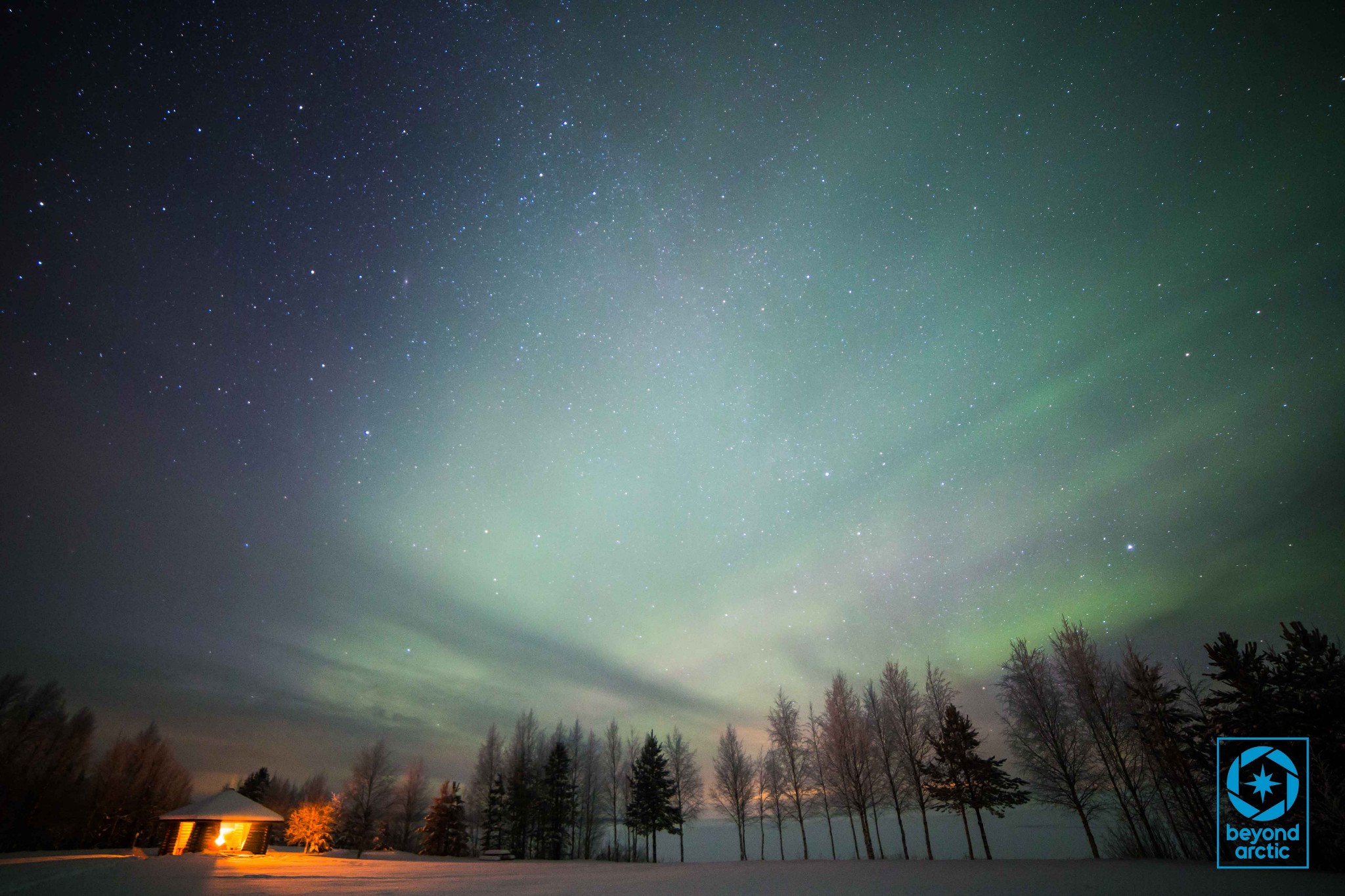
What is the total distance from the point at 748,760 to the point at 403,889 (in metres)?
36.5

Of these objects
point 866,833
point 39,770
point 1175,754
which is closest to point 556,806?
point 866,833

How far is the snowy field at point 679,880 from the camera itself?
1564 cm

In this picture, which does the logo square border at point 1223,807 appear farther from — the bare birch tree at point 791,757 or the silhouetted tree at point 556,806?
the silhouetted tree at point 556,806

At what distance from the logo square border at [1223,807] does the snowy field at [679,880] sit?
3.76ft

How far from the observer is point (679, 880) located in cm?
A: 2106

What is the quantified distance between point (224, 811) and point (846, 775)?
4621cm

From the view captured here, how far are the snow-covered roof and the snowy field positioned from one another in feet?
27.0

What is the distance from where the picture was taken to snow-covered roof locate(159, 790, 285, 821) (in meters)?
35.4

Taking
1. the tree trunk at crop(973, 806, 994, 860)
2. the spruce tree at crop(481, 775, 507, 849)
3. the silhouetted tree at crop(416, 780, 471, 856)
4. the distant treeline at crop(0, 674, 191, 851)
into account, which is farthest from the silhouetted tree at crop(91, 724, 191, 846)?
the tree trunk at crop(973, 806, 994, 860)

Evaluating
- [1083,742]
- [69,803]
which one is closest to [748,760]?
[1083,742]

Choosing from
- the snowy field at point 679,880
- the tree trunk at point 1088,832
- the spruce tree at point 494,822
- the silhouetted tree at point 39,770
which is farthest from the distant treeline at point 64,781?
the tree trunk at point 1088,832

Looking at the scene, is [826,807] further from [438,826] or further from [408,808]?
[408,808]

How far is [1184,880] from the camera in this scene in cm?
1708

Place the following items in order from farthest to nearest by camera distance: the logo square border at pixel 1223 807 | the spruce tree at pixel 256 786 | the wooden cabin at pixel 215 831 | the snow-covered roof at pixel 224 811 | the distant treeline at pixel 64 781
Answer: the spruce tree at pixel 256 786
the distant treeline at pixel 64 781
the snow-covered roof at pixel 224 811
the wooden cabin at pixel 215 831
the logo square border at pixel 1223 807
